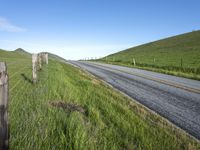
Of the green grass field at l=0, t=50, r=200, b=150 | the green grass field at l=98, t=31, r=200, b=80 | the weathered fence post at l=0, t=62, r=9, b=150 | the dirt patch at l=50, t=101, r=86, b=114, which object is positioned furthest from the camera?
the green grass field at l=98, t=31, r=200, b=80

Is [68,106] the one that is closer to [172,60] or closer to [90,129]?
[90,129]

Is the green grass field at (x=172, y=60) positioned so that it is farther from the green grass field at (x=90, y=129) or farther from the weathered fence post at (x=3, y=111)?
the weathered fence post at (x=3, y=111)

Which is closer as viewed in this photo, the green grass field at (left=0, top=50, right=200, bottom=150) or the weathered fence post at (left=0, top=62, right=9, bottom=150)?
the weathered fence post at (left=0, top=62, right=9, bottom=150)

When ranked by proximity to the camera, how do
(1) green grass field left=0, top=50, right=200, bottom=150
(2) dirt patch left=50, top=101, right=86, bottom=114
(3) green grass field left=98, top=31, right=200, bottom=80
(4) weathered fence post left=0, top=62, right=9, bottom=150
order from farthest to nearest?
(3) green grass field left=98, top=31, right=200, bottom=80
(2) dirt patch left=50, top=101, right=86, bottom=114
(1) green grass field left=0, top=50, right=200, bottom=150
(4) weathered fence post left=0, top=62, right=9, bottom=150

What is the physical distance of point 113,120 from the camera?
20.3 feet

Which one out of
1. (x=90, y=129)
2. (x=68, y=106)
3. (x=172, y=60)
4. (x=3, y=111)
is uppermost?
(x=172, y=60)

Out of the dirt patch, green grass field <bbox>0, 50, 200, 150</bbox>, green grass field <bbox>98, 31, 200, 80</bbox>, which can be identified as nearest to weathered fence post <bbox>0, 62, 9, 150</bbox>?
green grass field <bbox>0, 50, 200, 150</bbox>

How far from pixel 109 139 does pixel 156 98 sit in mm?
4989

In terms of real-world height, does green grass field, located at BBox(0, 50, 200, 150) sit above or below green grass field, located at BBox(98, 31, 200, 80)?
below

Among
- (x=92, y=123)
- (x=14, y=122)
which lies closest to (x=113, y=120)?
(x=92, y=123)

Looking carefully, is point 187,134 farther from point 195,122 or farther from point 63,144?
point 63,144

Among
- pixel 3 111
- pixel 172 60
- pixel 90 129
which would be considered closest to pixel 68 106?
pixel 90 129

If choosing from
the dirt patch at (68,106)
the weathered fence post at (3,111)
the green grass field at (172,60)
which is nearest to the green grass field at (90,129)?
the dirt patch at (68,106)

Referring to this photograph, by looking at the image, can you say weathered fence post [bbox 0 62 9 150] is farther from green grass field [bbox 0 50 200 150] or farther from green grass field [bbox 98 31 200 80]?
green grass field [bbox 98 31 200 80]
